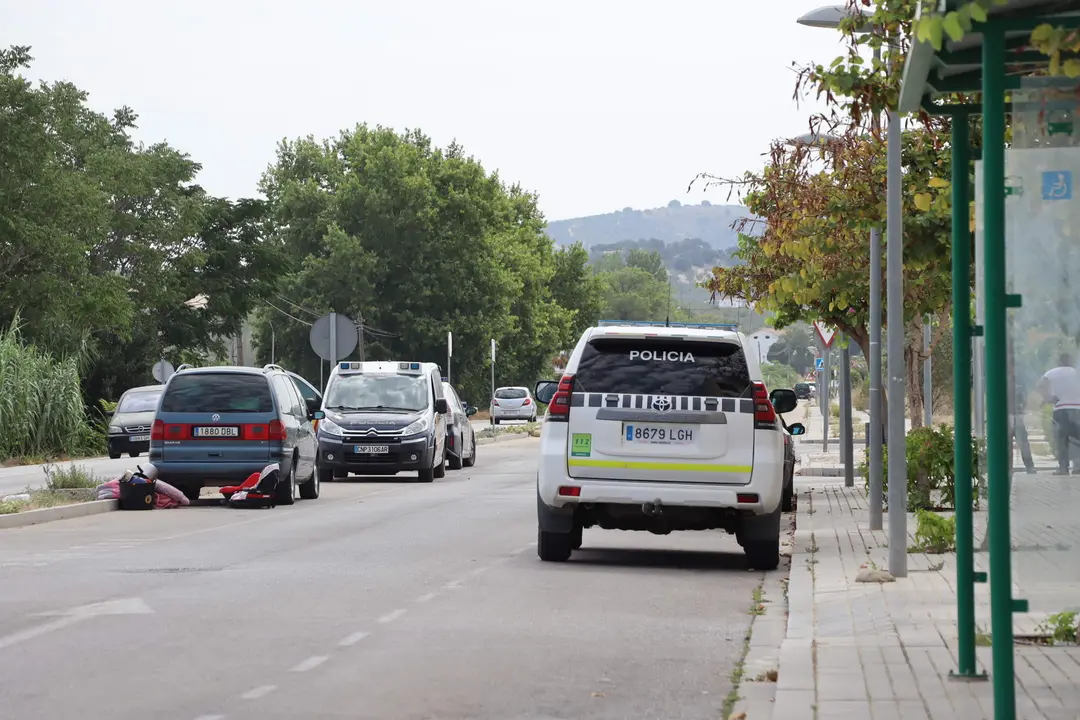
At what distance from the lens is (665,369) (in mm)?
14984

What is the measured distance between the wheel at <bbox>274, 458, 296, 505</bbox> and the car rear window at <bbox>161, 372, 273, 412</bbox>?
1.10 m

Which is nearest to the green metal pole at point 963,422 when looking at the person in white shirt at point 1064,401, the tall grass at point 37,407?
the person in white shirt at point 1064,401

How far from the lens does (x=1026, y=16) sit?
6.62m

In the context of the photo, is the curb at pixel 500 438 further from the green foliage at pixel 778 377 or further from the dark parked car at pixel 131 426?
the green foliage at pixel 778 377

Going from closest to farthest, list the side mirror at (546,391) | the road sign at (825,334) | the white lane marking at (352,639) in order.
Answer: the white lane marking at (352,639), the side mirror at (546,391), the road sign at (825,334)

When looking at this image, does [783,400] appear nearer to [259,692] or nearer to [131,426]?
[259,692]

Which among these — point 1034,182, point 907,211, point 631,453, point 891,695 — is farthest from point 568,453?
point 1034,182

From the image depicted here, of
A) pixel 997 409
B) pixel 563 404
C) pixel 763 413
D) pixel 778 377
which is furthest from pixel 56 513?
pixel 778 377

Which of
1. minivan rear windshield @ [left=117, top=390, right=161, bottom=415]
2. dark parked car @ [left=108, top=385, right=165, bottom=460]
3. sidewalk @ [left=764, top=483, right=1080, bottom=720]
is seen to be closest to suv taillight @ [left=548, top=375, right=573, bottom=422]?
sidewalk @ [left=764, top=483, right=1080, bottom=720]

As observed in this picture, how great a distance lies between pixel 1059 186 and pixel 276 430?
57.0 feet

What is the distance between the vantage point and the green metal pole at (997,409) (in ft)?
20.8

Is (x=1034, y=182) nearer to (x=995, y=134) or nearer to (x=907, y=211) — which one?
(x=995, y=134)

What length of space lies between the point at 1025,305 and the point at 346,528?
13.6 metres

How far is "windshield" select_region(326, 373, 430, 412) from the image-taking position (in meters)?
31.5
